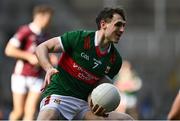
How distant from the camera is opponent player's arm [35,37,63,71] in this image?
982 cm

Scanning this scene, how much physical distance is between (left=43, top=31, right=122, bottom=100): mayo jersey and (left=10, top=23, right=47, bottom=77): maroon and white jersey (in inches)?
162

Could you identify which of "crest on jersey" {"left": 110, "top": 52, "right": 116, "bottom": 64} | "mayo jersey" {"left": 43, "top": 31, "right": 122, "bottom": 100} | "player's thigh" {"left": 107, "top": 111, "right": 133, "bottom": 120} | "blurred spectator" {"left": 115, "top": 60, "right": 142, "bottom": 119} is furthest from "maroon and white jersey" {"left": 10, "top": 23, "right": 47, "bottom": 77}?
"blurred spectator" {"left": 115, "top": 60, "right": 142, "bottom": 119}

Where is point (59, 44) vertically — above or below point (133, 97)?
above

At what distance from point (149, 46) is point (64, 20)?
3.91 m

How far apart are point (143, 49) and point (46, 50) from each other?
15977mm

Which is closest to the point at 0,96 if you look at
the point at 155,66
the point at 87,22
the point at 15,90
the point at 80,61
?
the point at 155,66

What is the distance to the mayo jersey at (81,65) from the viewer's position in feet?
33.2

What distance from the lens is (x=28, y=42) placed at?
47.2 feet

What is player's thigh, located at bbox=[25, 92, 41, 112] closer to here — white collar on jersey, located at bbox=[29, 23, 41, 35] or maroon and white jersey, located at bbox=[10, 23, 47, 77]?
maroon and white jersey, located at bbox=[10, 23, 47, 77]

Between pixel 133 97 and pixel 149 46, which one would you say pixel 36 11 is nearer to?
pixel 133 97

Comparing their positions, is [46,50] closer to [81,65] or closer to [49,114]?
[81,65]

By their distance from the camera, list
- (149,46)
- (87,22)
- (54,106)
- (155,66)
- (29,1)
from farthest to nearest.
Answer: (87,22)
(29,1)
(149,46)
(155,66)
(54,106)

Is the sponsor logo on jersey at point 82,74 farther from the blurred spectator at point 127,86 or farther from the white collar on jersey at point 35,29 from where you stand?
the blurred spectator at point 127,86

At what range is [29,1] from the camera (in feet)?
94.3
